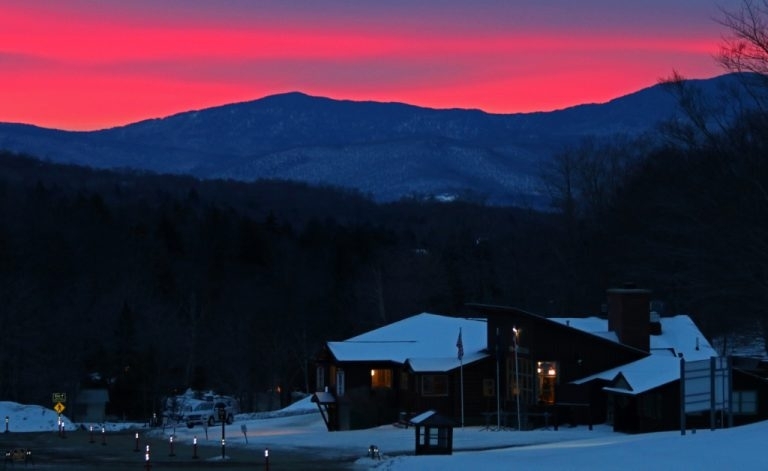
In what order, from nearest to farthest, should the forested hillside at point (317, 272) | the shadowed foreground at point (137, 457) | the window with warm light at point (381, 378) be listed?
the shadowed foreground at point (137, 457)
the forested hillside at point (317, 272)
the window with warm light at point (381, 378)

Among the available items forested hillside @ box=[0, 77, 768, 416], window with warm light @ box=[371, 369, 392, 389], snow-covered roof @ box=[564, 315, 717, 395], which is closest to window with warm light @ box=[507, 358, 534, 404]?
snow-covered roof @ box=[564, 315, 717, 395]

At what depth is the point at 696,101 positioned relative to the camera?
51.0m

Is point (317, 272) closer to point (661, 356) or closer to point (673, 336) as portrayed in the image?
point (673, 336)

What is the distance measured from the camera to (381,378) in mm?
58125

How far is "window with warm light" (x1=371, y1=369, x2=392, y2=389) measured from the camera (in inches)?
2281

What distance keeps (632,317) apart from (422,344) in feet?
32.1

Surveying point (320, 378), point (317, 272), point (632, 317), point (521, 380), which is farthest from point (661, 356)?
point (317, 272)

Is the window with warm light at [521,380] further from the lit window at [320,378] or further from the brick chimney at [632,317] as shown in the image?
the lit window at [320,378]

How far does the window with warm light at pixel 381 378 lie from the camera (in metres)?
57.9

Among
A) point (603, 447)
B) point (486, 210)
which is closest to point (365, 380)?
point (603, 447)

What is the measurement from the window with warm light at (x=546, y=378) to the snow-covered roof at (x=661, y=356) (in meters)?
1.00

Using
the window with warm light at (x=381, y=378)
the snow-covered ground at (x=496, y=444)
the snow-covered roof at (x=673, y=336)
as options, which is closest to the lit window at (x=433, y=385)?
the snow-covered ground at (x=496, y=444)

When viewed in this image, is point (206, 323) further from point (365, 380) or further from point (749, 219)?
point (749, 219)

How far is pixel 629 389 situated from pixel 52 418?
96.4ft
